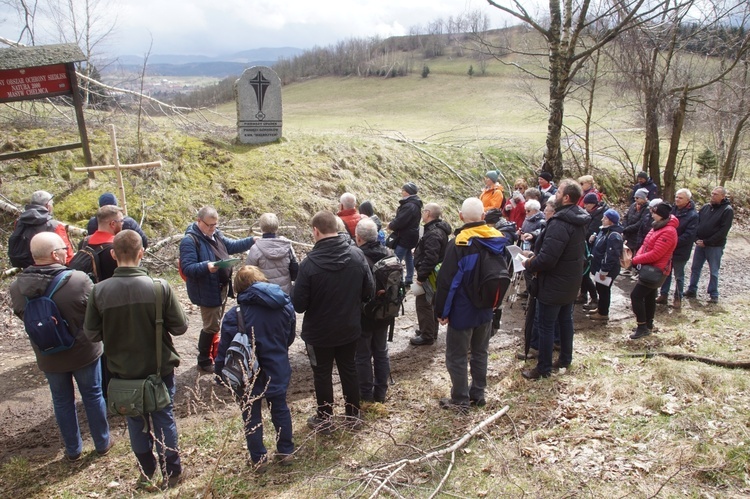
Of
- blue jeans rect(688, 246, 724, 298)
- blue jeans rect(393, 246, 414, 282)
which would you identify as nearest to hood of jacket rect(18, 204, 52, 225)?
blue jeans rect(393, 246, 414, 282)

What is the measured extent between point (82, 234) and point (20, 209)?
152 centimetres

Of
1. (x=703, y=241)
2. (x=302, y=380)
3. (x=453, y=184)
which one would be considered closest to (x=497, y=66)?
(x=453, y=184)

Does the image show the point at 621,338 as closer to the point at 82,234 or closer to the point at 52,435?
the point at 52,435


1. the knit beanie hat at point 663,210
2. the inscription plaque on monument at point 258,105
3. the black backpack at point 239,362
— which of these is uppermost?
the inscription plaque on monument at point 258,105

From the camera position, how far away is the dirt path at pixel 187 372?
5018mm

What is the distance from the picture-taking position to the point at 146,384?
3930mm

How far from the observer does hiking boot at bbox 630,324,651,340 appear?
715 cm

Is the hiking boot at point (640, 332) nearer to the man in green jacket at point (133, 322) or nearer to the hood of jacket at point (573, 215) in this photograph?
the hood of jacket at point (573, 215)

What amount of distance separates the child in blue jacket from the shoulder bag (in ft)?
1.54

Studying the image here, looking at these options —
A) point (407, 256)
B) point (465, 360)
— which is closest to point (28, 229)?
point (465, 360)

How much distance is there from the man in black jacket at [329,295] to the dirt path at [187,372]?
1.01 meters

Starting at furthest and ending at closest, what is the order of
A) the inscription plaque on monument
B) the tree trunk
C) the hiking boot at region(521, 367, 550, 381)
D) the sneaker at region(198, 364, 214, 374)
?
the tree trunk, the inscription plaque on monument, the sneaker at region(198, 364, 214, 374), the hiking boot at region(521, 367, 550, 381)

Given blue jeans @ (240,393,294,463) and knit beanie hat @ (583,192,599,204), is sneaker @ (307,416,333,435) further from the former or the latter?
knit beanie hat @ (583,192,599,204)

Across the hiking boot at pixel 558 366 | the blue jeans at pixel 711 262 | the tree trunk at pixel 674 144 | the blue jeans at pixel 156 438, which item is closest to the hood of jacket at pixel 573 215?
the hiking boot at pixel 558 366
